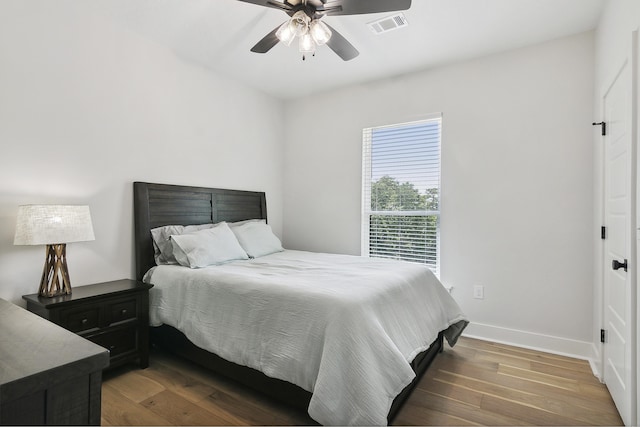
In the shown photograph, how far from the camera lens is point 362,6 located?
1.95 m

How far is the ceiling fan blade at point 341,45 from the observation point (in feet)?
7.52

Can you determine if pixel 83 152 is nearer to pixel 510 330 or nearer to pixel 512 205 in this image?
pixel 512 205

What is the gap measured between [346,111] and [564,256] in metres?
2.69

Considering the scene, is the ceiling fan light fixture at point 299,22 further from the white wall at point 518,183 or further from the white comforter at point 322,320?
the white wall at point 518,183

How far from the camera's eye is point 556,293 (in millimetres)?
2918

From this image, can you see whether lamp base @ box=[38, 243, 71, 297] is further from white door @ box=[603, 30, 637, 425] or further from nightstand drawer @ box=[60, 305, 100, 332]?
white door @ box=[603, 30, 637, 425]

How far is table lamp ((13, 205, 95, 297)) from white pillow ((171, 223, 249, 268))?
66cm

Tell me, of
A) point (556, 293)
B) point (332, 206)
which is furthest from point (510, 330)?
point (332, 206)

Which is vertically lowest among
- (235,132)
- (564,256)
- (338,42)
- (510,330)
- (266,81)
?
(510,330)

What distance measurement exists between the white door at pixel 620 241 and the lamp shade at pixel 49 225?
3.30m

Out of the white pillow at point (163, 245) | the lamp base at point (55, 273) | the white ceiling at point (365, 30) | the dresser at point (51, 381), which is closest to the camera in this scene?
the dresser at point (51, 381)

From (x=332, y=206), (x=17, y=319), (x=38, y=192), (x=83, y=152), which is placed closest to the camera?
(x=17, y=319)

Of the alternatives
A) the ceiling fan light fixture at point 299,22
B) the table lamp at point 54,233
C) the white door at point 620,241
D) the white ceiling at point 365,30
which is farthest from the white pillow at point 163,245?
the white door at point 620,241

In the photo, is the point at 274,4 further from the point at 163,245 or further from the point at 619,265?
the point at 619,265
